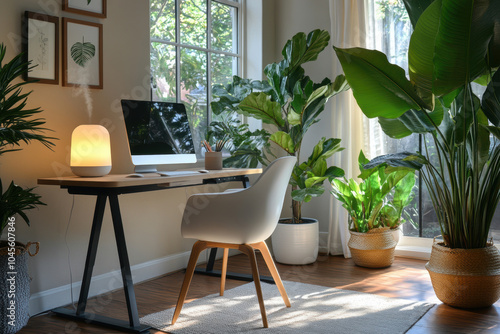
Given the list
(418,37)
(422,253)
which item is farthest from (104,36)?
(422,253)

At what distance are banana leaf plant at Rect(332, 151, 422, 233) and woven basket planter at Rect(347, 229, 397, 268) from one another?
0.08 meters

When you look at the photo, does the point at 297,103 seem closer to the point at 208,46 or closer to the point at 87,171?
the point at 208,46

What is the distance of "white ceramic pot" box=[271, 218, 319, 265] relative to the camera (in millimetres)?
4164

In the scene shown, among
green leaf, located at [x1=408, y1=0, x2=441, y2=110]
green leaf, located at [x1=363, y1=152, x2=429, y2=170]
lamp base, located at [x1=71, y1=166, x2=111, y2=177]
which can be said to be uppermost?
green leaf, located at [x1=408, y1=0, x2=441, y2=110]

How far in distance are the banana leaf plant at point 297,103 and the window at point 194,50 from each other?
0.27 meters

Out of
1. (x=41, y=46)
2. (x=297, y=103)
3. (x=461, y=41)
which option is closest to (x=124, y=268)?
(x=41, y=46)

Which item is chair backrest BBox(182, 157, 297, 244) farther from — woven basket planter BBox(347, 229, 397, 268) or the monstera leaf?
woven basket planter BBox(347, 229, 397, 268)

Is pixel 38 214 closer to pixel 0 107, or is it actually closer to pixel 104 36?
pixel 0 107

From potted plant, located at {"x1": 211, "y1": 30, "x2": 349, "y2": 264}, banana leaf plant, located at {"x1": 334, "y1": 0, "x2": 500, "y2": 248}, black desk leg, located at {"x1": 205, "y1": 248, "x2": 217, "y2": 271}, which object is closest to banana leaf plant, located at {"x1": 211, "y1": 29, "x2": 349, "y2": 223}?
potted plant, located at {"x1": 211, "y1": 30, "x2": 349, "y2": 264}

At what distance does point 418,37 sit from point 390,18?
65.7 inches

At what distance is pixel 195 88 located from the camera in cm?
429

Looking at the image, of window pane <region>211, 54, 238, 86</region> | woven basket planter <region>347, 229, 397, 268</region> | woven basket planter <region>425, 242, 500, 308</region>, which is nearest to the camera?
woven basket planter <region>425, 242, 500, 308</region>

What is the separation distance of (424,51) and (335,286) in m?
1.57

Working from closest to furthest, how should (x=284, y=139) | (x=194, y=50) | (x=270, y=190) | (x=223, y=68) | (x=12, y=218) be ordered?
(x=12, y=218) < (x=270, y=190) < (x=284, y=139) < (x=194, y=50) < (x=223, y=68)
